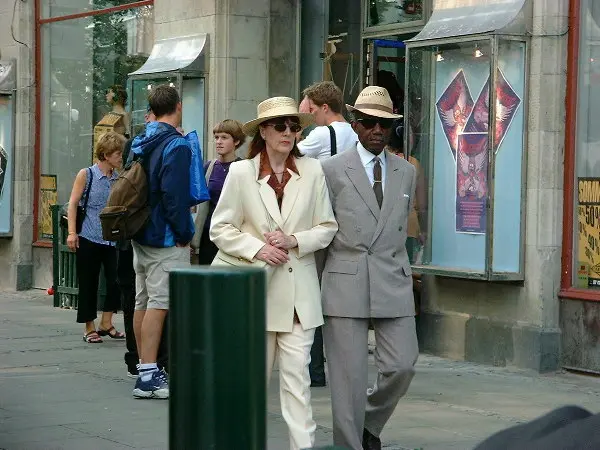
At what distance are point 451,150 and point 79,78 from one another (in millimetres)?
7086

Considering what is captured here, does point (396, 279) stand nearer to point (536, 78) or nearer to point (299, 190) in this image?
point (299, 190)

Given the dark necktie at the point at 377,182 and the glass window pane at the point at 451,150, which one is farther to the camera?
the glass window pane at the point at 451,150

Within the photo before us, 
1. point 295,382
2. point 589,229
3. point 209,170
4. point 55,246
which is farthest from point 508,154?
point 55,246

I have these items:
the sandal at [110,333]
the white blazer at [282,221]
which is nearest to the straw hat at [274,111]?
the white blazer at [282,221]

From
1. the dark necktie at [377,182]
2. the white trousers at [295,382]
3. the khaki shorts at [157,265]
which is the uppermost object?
the dark necktie at [377,182]

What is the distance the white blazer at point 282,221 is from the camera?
21.5 ft

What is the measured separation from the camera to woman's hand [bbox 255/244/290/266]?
6508 mm

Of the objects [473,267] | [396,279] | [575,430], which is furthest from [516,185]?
[575,430]

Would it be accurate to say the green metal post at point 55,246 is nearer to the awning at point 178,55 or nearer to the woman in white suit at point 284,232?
the awning at point 178,55

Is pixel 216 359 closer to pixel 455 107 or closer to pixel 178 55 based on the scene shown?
pixel 455 107

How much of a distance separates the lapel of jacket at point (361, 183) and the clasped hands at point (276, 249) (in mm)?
490

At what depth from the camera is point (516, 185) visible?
33.6ft

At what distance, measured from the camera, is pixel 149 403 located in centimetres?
871

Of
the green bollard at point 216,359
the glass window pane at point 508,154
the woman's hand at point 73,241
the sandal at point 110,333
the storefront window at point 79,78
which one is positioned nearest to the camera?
the green bollard at point 216,359
